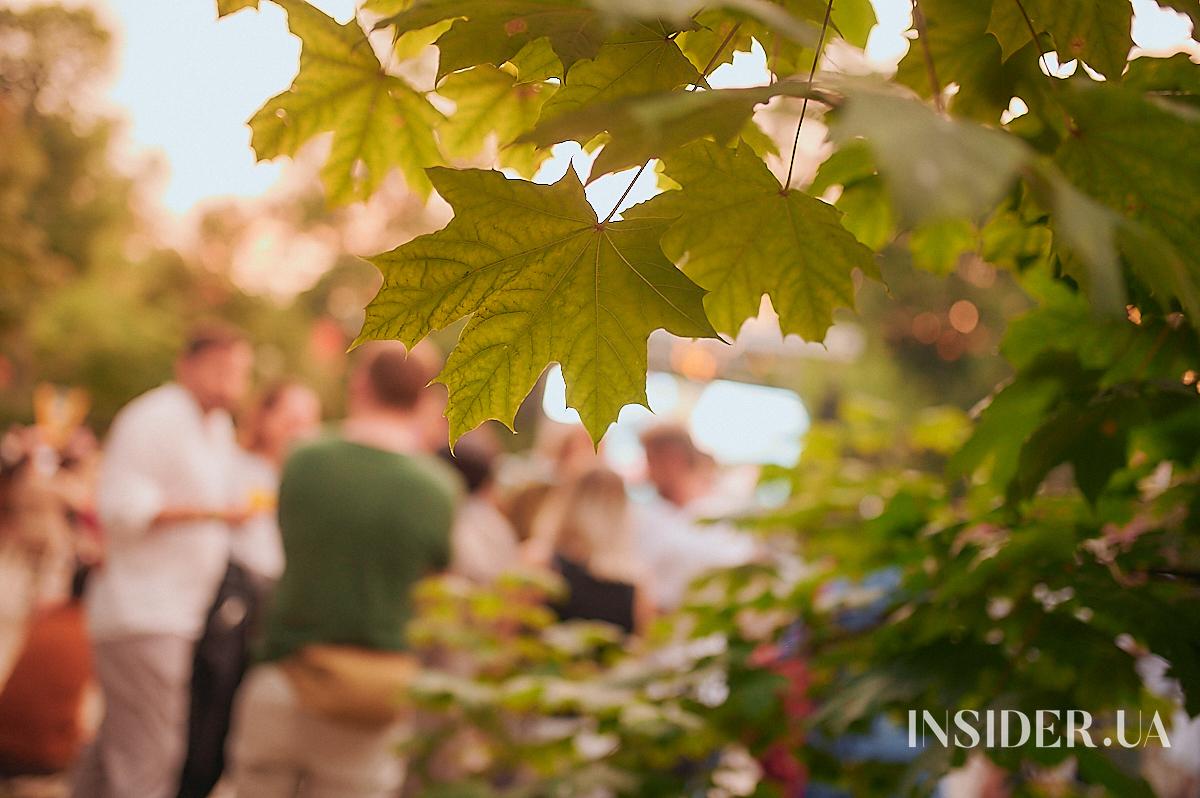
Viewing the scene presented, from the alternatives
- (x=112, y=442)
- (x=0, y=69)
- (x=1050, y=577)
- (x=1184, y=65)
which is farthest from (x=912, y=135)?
(x=0, y=69)

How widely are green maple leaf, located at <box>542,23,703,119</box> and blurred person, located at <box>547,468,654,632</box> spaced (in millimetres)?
2825

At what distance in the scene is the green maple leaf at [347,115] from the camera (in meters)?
1.00

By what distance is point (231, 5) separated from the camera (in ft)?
3.01

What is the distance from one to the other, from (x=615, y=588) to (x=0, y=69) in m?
17.1

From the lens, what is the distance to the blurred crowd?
265 centimetres

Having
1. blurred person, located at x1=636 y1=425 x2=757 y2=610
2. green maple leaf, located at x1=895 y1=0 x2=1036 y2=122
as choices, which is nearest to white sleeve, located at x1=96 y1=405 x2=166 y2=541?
blurred person, located at x1=636 y1=425 x2=757 y2=610

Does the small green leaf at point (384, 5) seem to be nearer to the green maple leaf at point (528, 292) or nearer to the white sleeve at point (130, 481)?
the green maple leaf at point (528, 292)

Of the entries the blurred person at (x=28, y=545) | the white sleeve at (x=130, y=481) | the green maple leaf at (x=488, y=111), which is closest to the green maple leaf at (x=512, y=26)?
the green maple leaf at (x=488, y=111)

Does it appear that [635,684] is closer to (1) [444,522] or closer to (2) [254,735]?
(1) [444,522]

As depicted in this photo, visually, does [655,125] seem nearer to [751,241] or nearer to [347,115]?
[751,241]

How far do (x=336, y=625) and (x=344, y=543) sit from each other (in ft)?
0.71

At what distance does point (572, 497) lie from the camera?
3621 mm

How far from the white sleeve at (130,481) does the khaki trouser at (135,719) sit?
38 centimetres

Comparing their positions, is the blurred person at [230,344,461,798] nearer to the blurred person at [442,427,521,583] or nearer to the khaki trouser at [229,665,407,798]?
the khaki trouser at [229,665,407,798]
